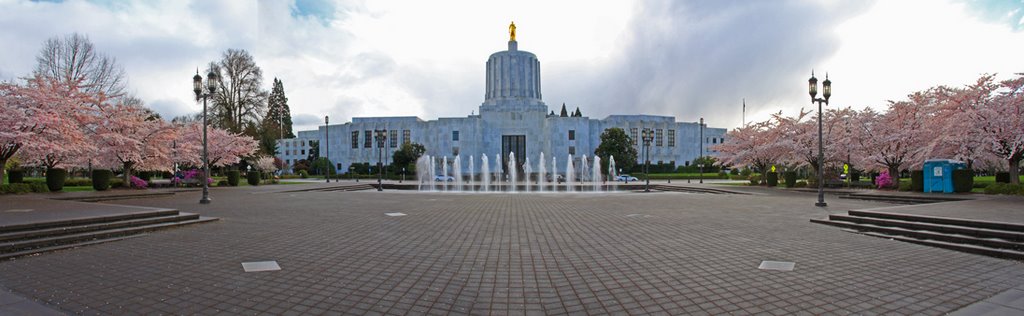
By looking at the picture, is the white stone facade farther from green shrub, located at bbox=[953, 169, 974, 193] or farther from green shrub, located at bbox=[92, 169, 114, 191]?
green shrub, located at bbox=[953, 169, 974, 193]

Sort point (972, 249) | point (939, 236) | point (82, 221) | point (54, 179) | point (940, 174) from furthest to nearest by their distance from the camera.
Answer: point (54, 179), point (940, 174), point (82, 221), point (939, 236), point (972, 249)

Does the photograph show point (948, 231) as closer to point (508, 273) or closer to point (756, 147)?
point (508, 273)

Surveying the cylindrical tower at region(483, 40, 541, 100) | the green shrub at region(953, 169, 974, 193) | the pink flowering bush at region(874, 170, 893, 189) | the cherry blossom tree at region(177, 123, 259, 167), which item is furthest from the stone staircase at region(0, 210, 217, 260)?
the cylindrical tower at region(483, 40, 541, 100)

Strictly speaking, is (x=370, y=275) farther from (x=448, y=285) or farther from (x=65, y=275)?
(x=65, y=275)

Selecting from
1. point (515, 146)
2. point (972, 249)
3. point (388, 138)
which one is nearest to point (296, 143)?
point (388, 138)

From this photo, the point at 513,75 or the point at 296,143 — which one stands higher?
the point at 513,75

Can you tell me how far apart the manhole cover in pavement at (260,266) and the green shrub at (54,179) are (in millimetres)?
24352

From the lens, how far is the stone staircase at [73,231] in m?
7.93

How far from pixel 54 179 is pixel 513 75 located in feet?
188

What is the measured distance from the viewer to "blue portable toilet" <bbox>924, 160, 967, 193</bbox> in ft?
66.8

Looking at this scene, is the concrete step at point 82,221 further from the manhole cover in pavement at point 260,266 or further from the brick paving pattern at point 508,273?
the manhole cover in pavement at point 260,266

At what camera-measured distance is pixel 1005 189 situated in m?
18.5

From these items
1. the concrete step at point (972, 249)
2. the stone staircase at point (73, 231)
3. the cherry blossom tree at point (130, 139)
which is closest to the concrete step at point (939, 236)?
the concrete step at point (972, 249)

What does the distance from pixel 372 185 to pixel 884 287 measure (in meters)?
36.8
